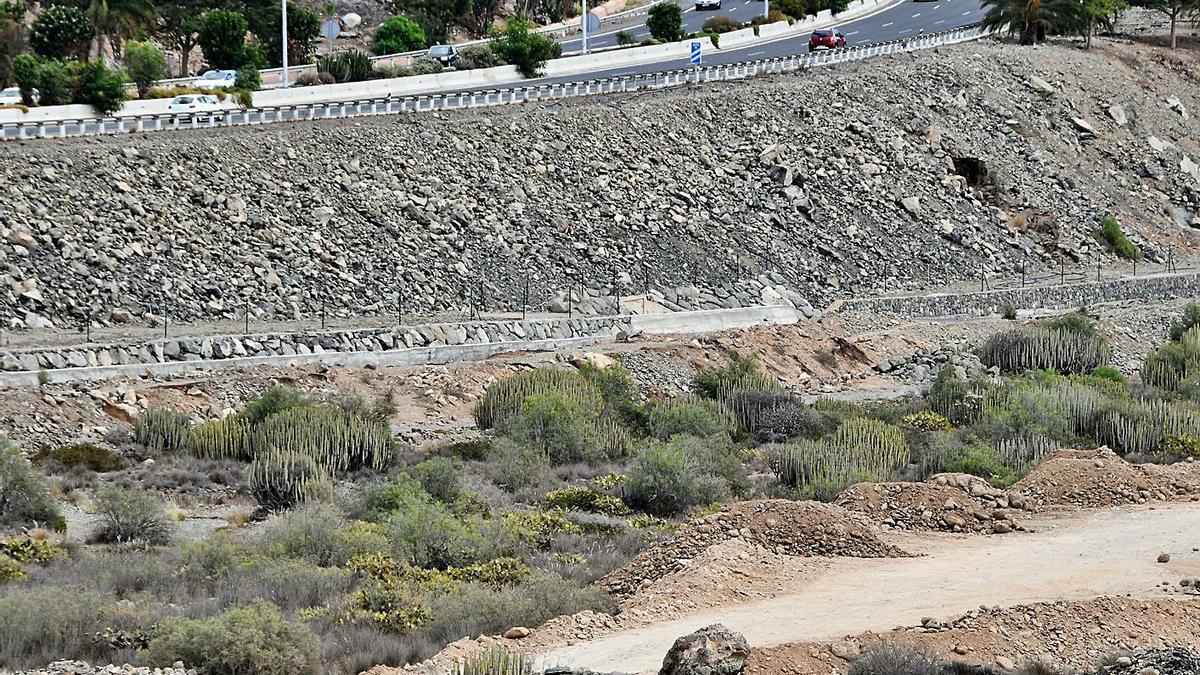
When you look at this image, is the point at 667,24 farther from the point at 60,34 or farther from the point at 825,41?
the point at 60,34

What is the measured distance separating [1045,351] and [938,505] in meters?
19.5

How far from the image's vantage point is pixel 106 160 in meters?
39.7

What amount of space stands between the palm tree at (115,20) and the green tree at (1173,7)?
4213 cm

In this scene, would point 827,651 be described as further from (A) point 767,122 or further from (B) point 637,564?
(A) point 767,122

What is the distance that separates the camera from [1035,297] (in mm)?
50062

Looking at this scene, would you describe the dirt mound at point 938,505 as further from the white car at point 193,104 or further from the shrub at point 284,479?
the white car at point 193,104

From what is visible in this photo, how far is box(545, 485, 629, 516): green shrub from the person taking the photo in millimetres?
23656

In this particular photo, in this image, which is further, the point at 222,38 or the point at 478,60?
the point at 222,38

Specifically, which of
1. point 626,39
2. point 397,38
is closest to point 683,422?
point 626,39

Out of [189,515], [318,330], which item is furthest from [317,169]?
[189,515]

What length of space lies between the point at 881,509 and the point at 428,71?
40.2m

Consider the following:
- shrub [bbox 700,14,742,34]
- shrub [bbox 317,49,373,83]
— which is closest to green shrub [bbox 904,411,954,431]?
shrub [bbox 317,49,373,83]

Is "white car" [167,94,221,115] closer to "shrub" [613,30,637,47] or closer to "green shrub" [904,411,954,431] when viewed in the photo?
"green shrub" [904,411,954,431]

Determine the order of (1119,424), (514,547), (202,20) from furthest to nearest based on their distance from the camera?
1. (202,20)
2. (1119,424)
3. (514,547)
